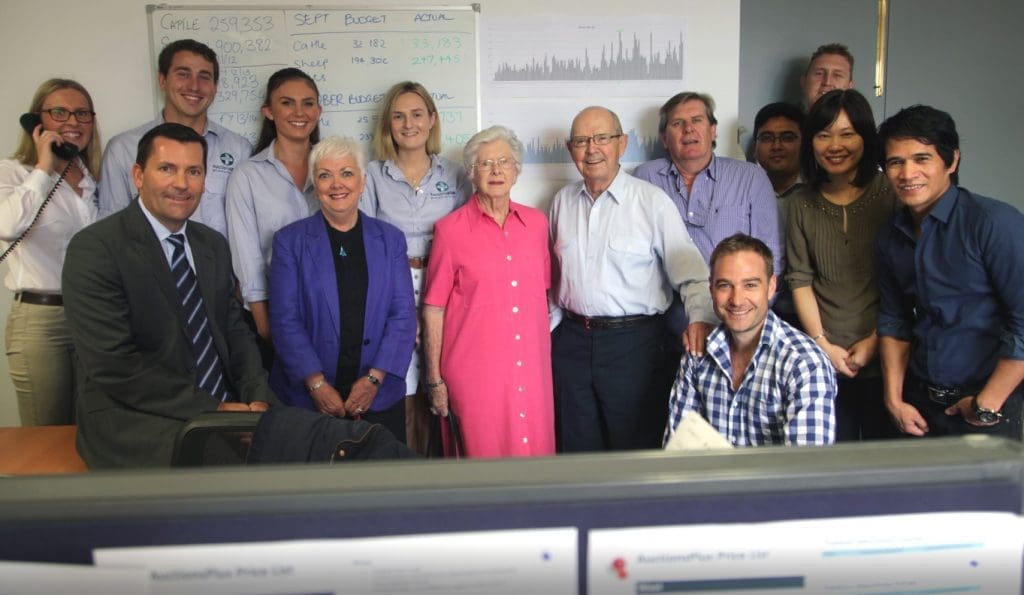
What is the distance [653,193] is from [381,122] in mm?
1298

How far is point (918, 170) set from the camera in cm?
228

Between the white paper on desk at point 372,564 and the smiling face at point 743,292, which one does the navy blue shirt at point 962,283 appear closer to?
the smiling face at point 743,292

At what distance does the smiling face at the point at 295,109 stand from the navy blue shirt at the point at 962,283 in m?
2.38

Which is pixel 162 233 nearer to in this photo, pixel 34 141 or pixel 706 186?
pixel 34 141

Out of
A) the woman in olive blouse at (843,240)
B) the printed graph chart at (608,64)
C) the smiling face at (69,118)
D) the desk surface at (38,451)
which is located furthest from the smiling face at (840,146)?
the smiling face at (69,118)

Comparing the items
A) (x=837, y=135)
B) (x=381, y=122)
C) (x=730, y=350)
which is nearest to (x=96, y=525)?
(x=730, y=350)

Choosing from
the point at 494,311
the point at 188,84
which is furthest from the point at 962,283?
the point at 188,84

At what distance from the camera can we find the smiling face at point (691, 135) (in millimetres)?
3066

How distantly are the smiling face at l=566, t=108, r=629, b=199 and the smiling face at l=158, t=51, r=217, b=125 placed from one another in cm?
170

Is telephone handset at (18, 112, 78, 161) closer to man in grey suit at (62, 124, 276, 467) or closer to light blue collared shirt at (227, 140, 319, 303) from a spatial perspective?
light blue collared shirt at (227, 140, 319, 303)

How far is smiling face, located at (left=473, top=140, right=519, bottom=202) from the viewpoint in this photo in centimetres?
291

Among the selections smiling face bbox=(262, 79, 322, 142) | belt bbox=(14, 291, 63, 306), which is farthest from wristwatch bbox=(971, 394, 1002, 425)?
belt bbox=(14, 291, 63, 306)

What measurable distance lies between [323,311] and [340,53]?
1.49 m

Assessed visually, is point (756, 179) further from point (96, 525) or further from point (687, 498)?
point (96, 525)
